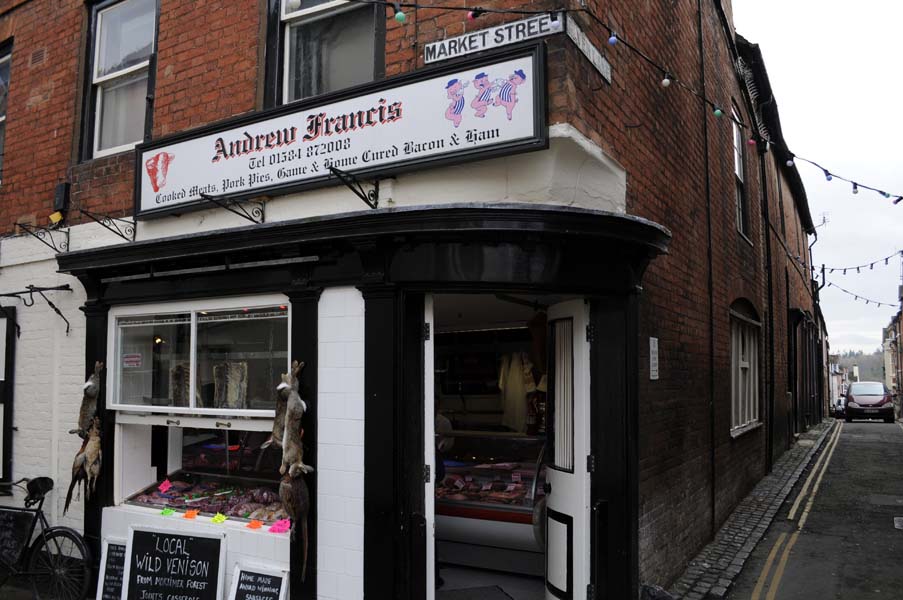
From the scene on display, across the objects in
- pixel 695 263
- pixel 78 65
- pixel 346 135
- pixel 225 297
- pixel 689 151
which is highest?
pixel 78 65

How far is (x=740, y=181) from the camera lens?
11852 millimetres

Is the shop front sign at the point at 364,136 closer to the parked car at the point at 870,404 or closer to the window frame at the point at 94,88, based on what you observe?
the window frame at the point at 94,88

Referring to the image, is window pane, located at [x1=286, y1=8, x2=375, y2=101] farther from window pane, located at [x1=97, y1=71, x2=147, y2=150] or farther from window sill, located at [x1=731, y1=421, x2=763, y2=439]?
window sill, located at [x1=731, y1=421, x2=763, y2=439]

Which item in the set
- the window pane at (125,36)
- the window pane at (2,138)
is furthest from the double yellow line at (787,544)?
the window pane at (2,138)

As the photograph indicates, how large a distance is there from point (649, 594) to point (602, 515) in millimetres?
652

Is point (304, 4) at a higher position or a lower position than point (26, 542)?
higher

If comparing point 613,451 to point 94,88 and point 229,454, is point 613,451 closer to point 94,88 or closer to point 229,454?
point 229,454

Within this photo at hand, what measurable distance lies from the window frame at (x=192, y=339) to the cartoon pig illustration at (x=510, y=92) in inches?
90.2

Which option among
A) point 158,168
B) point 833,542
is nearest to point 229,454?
point 158,168

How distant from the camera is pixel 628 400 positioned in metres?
5.30

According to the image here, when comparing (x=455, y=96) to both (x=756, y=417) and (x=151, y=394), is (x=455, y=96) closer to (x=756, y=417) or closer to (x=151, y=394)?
(x=151, y=394)

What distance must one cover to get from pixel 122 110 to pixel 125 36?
0.80 metres

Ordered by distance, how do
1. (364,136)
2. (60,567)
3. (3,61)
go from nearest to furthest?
(364,136)
(60,567)
(3,61)

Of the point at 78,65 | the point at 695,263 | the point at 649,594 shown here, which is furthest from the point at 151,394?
the point at 695,263
